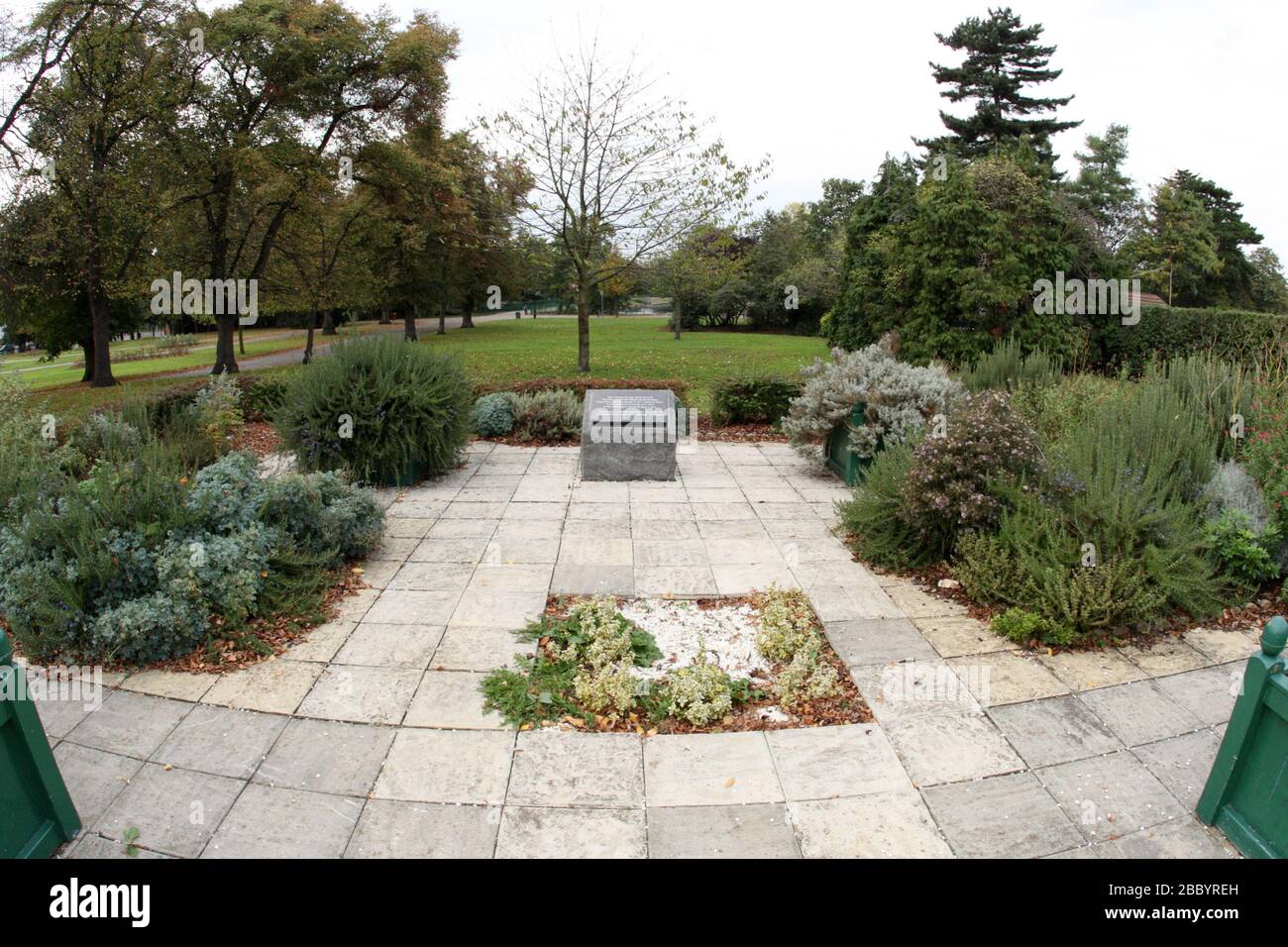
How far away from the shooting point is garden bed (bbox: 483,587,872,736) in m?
3.65

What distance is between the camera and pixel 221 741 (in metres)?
3.41

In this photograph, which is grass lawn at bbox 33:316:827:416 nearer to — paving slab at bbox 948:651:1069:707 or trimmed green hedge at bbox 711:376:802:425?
trimmed green hedge at bbox 711:376:802:425

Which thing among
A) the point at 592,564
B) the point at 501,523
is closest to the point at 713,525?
the point at 592,564

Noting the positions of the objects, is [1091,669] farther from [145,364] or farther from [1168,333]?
[145,364]

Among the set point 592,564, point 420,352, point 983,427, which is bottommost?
point 592,564

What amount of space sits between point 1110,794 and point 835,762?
3.46 ft

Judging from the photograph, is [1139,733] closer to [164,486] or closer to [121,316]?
[164,486]

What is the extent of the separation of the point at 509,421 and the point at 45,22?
13.2m

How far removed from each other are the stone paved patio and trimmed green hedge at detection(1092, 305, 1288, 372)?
15.2m

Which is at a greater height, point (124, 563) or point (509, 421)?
point (509, 421)

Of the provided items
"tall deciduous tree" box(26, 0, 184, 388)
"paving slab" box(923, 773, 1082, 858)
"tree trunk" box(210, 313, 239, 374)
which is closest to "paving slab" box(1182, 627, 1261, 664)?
"paving slab" box(923, 773, 1082, 858)

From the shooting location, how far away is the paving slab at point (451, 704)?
11.7 ft
